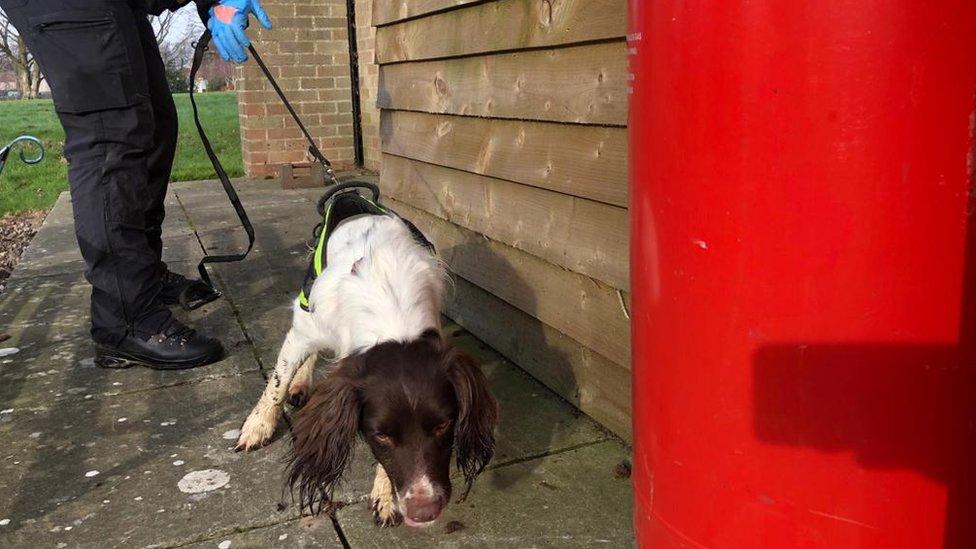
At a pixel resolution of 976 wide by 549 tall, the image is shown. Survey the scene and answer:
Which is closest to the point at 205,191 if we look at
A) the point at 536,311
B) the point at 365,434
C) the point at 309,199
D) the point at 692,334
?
the point at 309,199

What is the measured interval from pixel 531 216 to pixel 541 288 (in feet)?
1.06

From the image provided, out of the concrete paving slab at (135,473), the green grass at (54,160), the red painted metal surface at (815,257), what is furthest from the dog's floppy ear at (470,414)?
the green grass at (54,160)

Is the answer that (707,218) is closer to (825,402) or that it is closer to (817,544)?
(825,402)

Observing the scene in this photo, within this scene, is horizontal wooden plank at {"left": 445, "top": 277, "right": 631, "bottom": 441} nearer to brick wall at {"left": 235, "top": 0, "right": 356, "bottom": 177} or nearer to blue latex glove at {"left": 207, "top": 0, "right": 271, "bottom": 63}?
blue latex glove at {"left": 207, "top": 0, "right": 271, "bottom": 63}

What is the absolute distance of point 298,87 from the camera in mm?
10562

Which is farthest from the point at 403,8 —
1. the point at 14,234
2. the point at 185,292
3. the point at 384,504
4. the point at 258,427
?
the point at 14,234

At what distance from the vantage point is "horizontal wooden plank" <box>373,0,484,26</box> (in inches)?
159

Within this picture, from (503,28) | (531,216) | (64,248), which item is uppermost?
(503,28)

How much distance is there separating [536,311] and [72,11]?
2.37 meters

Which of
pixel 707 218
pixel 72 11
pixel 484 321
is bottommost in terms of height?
pixel 484 321

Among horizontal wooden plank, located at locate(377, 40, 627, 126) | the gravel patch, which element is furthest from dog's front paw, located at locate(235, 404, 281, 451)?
the gravel patch

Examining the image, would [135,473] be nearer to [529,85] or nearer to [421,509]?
[421,509]

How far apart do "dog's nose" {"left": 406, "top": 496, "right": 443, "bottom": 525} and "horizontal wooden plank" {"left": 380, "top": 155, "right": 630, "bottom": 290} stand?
1117mm

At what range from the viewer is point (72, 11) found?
3479mm
